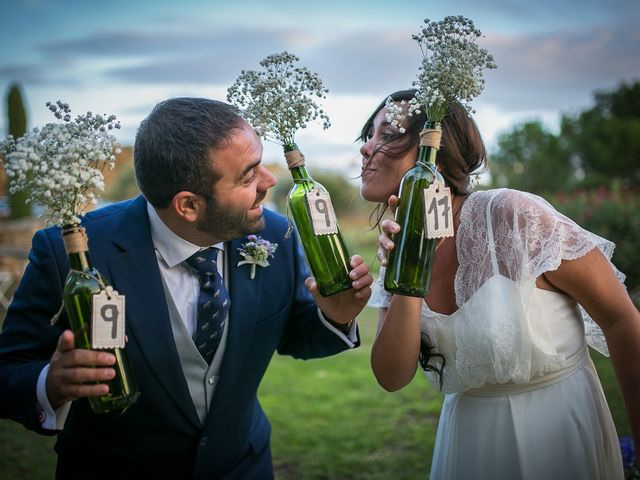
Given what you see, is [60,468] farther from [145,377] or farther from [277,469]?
[277,469]

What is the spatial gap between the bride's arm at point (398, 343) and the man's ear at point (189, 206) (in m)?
0.82

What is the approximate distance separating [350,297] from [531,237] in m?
0.71

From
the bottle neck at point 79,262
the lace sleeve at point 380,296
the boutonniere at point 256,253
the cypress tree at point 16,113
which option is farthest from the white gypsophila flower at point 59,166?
the cypress tree at point 16,113

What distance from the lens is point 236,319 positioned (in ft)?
7.62

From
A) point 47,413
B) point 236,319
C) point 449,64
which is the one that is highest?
point 449,64

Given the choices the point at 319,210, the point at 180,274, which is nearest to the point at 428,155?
the point at 319,210

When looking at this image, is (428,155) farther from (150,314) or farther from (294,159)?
(150,314)

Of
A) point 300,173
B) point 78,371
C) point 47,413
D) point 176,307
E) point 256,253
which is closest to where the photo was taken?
point 78,371

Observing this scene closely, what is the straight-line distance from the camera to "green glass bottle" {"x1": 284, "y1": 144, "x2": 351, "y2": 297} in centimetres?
196

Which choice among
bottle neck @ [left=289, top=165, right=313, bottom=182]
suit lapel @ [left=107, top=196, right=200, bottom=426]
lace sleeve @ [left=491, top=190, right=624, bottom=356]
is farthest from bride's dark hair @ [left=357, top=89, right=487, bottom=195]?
suit lapel @ [left=107, top=196, right=200, bottom=426]

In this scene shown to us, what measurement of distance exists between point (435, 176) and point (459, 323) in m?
0.64

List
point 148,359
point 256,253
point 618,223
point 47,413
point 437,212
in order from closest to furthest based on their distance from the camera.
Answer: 1. point 437,212
2. point 47,413
3. point 148,359
4. point 256,253
5. point 618,223

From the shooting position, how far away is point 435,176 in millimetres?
1751

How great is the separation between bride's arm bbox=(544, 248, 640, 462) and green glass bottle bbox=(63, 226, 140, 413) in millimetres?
1517
